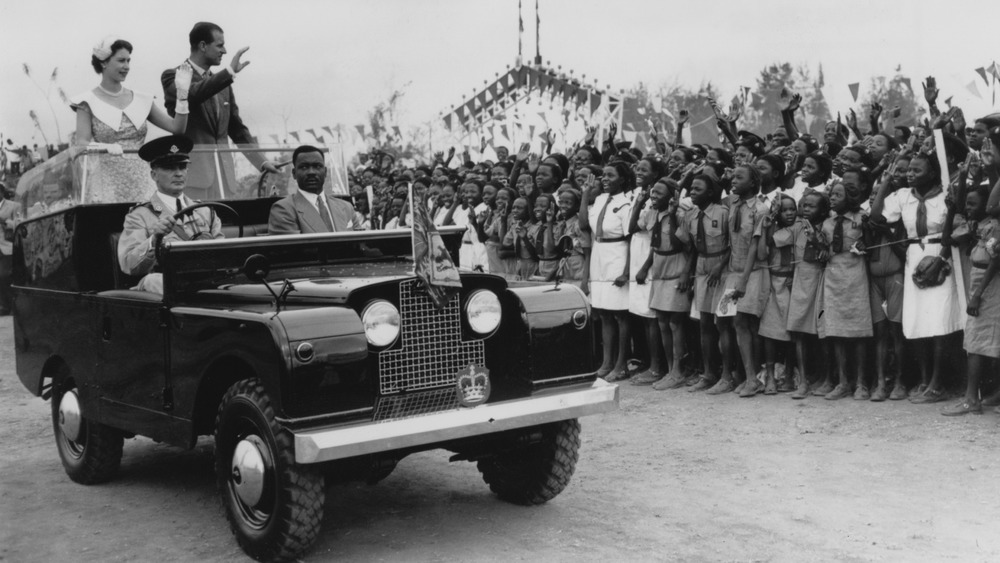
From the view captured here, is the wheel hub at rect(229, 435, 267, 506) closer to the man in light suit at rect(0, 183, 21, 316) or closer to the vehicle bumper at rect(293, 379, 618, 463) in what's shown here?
the vehicle bumper at rect(293, 379, 618, 463)

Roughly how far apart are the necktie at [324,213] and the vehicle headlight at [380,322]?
63.1 inches

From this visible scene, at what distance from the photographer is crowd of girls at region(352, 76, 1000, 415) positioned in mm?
7496

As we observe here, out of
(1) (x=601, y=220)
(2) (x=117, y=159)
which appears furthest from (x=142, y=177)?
(1) (x=601, y=220)

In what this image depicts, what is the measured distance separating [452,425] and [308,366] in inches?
27.7

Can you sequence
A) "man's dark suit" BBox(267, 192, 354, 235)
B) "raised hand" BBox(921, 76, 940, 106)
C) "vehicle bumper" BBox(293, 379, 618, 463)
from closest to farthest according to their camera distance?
"vehicle bumper" BBox(293, 379, 618, 463) → "man's dark suit" BBox(267, 192, 354, 235) → "raised hand" BBox(921, 76, 940, 106)

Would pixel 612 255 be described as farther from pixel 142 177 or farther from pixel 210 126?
pixel 142 177

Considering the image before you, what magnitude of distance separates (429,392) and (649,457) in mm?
2227

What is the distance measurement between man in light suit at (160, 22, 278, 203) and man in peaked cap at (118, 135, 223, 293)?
744 millimetres

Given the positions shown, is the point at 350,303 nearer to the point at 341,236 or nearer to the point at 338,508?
the point at 341,236

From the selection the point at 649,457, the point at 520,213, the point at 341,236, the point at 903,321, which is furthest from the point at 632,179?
the point at 341,236

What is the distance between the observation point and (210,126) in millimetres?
7332

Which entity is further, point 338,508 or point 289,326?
point 338,508

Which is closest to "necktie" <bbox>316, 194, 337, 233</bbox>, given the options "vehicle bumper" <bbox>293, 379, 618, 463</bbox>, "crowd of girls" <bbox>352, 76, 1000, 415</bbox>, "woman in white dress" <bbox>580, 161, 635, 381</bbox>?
"crowd of girls" <bbox>352, 76, 1000, 415</bbox>

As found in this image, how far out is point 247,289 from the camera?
5.04m
